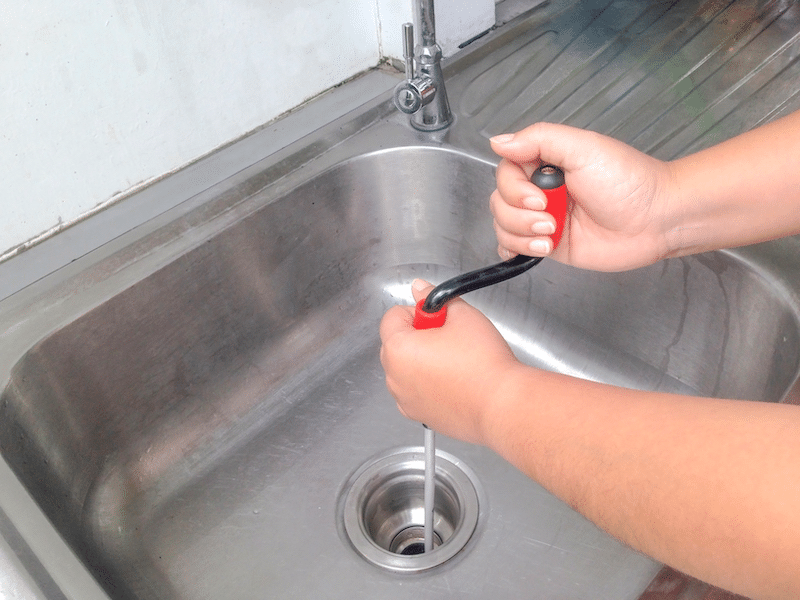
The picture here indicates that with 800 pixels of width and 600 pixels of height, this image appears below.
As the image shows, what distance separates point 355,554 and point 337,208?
0.38 m

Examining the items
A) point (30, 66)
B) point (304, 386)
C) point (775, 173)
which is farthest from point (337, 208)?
point (775, 173)

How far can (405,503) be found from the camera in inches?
28.2

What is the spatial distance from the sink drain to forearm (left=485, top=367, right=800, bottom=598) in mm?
288

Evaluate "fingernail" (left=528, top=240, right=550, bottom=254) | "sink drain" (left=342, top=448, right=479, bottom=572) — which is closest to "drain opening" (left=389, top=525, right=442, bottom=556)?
"sink drain" (left=342, top=448, right=479, bottom=572)

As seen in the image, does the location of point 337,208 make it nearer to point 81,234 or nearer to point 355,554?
point 81,234

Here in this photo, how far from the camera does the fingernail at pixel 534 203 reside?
20.1 inches

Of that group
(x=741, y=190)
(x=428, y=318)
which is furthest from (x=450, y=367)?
(x=741, y=190)

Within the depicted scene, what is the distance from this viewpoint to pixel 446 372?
472 mm

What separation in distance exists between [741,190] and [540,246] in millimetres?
165

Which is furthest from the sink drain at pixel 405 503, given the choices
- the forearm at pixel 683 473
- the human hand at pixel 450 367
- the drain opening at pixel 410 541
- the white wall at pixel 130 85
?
the white wall at pixel 130 85

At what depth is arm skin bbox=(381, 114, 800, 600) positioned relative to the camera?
11.7 inches

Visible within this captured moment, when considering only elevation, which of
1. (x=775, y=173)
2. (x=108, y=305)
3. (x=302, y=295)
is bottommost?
(x=302, y=295)

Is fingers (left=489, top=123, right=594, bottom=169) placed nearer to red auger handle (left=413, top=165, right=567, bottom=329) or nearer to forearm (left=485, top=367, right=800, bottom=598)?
red auger handle (left=413, top=165, right=567, bottom=329)

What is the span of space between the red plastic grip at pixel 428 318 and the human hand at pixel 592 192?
100 mm
